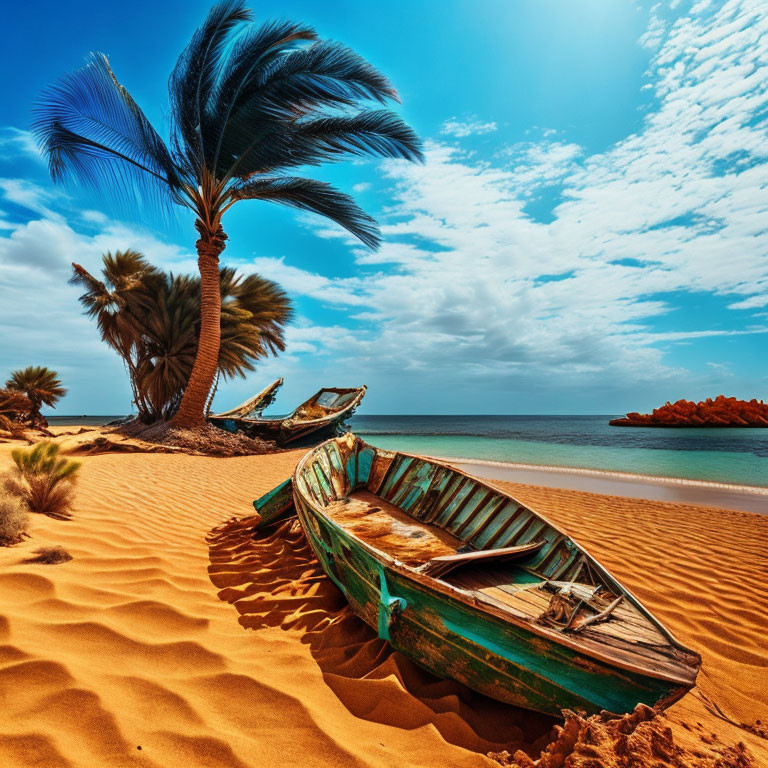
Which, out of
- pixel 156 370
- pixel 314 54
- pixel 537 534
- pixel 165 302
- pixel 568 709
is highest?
pixel 314 54

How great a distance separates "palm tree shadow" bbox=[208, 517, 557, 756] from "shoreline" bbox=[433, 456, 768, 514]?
27.4 feet

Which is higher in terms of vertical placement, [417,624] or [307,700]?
[417,624]

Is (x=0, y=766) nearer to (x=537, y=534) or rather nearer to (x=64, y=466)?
(x=537, y=534)

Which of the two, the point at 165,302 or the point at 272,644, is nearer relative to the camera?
the point at 272,644

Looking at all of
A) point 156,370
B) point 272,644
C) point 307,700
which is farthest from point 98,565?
point 156,370

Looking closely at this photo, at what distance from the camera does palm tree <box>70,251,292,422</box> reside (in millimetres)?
14117

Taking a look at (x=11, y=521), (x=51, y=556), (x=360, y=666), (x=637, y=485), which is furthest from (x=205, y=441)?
(x=637, y=485)

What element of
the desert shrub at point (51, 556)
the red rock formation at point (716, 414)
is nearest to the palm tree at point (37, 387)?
the desert shrub at point (51, 556)

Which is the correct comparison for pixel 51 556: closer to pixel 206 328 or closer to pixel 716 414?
pixel 206 328

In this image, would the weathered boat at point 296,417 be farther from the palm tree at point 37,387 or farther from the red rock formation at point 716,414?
the red rock formation at point 716,414

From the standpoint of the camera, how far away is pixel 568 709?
5.23 ft

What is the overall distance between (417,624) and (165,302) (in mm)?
15603

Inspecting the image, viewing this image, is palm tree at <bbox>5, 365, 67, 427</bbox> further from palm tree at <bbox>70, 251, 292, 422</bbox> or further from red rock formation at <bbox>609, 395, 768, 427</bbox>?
red rock formation at <bbox>609, 395, 768, 427</bbox>

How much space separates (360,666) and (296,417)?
1374 cm
